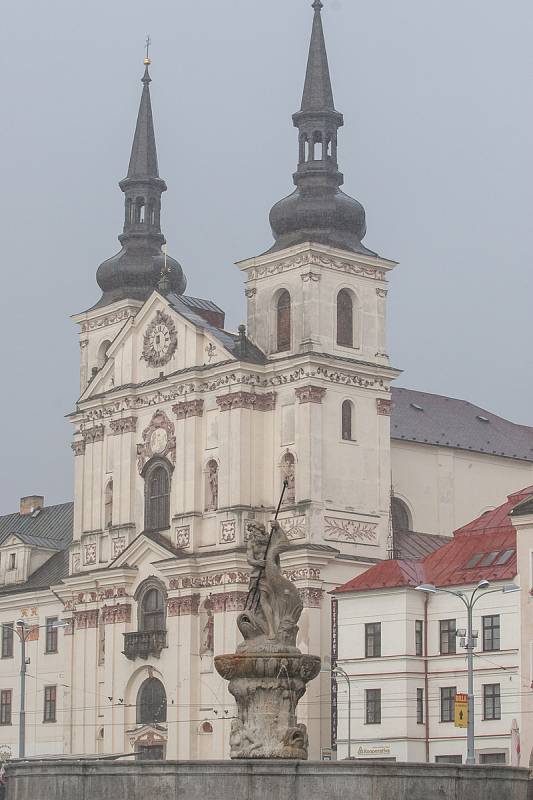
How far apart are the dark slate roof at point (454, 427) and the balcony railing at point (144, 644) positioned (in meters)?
14.9

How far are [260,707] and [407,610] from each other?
1435 inches

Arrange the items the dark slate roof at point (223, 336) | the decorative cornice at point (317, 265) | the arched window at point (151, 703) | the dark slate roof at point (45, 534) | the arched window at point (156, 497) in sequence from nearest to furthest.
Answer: the arched window at point (151, 703), the decorative cornice at point (317, 265), the dark slate roof at point (223, 336), the arched window at point (156, 497), the dark slate roof at point (45, 534)

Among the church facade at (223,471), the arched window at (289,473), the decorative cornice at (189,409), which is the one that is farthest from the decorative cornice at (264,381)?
the arched window at (289,473)

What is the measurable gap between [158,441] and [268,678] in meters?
51.7

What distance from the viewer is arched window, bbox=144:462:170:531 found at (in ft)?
281

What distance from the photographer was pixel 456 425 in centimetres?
9419

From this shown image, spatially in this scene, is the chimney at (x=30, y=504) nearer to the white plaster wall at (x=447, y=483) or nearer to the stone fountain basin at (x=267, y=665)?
the white plaster wall at (x=447, y=483)

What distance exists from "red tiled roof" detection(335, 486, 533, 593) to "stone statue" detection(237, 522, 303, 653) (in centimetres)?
3353

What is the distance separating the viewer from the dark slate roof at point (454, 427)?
90.4 metres

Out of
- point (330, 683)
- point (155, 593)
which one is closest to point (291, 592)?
point (330, 683)

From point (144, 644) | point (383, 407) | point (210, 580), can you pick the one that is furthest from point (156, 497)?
point (383, 407)

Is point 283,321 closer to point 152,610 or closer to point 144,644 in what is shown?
point 152,610

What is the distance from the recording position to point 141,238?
313ft

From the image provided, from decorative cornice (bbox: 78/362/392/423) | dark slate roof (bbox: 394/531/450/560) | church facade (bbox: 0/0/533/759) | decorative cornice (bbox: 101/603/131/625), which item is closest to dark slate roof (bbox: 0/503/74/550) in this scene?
church facade (bbox: 0/0/533/759)
